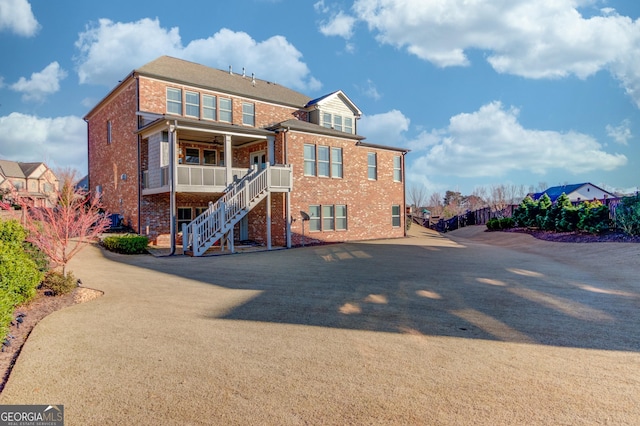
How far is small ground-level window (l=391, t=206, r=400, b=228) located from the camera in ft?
81.0

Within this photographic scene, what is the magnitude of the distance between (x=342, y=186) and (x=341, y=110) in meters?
6.98

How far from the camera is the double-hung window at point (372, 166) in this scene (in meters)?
23.3

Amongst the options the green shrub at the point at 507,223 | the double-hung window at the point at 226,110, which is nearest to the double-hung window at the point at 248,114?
the double-hung window at the point at 226,110

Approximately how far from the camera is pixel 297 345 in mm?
5344

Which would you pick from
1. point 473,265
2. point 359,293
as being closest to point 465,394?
point 359,293

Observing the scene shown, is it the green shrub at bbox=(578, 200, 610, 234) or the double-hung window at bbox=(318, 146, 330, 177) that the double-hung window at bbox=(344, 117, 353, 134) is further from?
the green shrub at bbox=(578, 200, 610, 234)

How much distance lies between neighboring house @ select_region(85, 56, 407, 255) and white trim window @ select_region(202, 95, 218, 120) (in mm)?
55

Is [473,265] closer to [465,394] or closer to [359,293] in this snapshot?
[359,293]

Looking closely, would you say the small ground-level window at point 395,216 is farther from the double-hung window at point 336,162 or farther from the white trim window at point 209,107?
the white trim window at point 209,107

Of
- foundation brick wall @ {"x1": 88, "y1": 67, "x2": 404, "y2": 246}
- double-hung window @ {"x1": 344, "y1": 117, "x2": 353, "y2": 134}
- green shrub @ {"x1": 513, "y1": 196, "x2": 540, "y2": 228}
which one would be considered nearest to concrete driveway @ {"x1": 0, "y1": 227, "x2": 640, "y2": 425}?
foundation brick wall @ {"x1": 88, "y1": 67, "x2": 404, "y2": 246}

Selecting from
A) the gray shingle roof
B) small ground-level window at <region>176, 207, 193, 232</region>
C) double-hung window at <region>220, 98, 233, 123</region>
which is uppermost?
the gray shingle roof

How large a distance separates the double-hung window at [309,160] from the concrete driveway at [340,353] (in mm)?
10772

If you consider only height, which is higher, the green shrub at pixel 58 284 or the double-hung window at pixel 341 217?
the double-hung window at pixel 341 217

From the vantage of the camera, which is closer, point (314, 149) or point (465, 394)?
point (465, 394)
